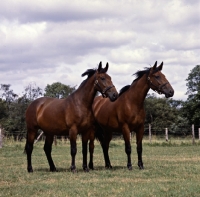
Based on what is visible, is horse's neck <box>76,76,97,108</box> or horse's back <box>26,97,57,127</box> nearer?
horse's neck <box>76,76,97,108</box>

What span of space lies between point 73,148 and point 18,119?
36055 millimetres

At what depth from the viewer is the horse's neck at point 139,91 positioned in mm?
11234

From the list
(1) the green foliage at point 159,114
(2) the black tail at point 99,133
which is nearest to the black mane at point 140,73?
(2) the black tail at point 99,133

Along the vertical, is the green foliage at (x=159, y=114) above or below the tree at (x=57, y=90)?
below

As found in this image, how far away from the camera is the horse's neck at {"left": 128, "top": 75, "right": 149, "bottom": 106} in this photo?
11234 mm

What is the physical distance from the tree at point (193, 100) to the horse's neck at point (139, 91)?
38.4m

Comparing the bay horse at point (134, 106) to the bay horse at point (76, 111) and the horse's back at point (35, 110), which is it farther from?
the horse's back at point (35, 110)

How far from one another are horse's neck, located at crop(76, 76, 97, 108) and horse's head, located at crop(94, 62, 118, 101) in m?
0.21

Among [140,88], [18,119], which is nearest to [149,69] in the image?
[140,88]

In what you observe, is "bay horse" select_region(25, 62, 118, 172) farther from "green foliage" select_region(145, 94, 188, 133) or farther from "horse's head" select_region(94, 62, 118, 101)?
"green foliage" select_region(145, 94, 188, 133)

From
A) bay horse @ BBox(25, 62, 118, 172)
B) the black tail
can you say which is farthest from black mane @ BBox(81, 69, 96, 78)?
the black tail

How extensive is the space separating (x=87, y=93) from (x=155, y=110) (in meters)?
52.7

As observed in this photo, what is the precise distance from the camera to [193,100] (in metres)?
51.5

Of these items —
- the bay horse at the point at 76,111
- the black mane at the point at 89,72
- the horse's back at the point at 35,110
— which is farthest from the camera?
the horse's back at the point at 35,110
